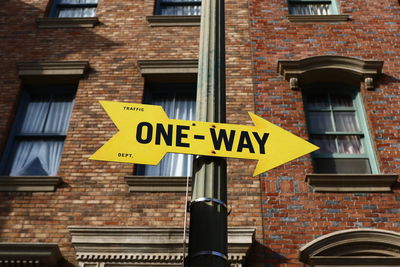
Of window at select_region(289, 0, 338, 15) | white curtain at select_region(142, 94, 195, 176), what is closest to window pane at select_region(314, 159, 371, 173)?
white curtain at select_region(142, 94, 195, 176)

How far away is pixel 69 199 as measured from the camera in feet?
23.5

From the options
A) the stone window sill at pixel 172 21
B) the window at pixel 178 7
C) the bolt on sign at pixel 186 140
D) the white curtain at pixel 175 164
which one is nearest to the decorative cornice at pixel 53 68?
the stone window sill at pixel 172 21

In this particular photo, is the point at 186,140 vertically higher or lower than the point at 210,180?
higher

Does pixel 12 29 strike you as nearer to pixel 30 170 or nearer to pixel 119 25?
pixel 119 25

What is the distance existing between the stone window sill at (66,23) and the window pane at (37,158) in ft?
10.2

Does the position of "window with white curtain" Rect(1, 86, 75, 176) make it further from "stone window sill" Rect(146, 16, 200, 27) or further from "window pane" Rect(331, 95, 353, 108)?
"window pane" Rect(331, 95, 353, 108)

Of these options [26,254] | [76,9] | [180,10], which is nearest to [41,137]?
[26,254]

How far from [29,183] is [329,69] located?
19.4 feet

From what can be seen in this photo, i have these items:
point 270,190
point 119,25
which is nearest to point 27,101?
point 119,25

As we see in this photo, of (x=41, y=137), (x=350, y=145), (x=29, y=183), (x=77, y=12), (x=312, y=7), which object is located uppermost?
(x=312, y=7)

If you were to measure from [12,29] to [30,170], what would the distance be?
12.8 feet

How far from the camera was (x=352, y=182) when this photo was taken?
7.09 meters

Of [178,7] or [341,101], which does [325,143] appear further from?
[178,7]

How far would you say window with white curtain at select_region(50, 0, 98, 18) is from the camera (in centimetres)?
1087
